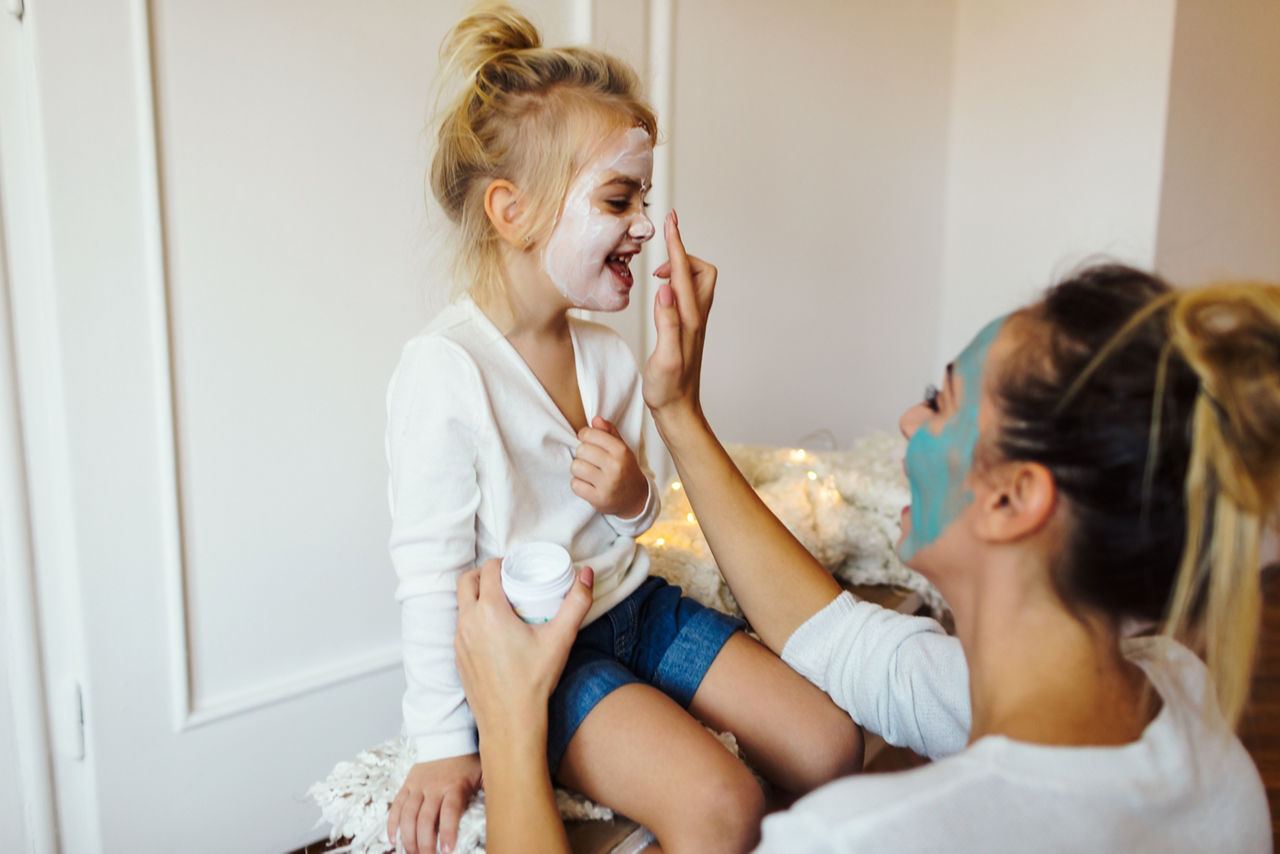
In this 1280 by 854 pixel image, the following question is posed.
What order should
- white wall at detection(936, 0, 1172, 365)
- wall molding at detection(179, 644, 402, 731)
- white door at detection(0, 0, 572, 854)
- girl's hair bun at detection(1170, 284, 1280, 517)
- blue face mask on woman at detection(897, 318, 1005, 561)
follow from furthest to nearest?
1. white wall at detection(936, 0, 1172, 365)
2. wall molding at detection(179, 644, 402, 731)
3. white door at detection(0, 0, 572, 854)
4. blue face mask on woman at detection(897, 318, 1005, 561)
5. girl's hair bun at detection(1170, 284, 1280, 517)

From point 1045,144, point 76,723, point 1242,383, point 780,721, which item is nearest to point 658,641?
point 780,721

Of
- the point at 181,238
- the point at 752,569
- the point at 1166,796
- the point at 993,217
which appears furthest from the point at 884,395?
the point at 1166,796

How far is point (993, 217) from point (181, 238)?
2.20 meters

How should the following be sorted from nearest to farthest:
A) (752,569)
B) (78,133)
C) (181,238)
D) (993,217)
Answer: (752,569)
(78,133)
(181,238)
(993,217)

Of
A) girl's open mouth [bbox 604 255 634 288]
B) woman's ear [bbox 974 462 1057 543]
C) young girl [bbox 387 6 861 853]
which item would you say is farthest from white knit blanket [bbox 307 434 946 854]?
woman's ear [bbox 974 462 1057 543]

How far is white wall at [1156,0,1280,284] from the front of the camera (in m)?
2.33

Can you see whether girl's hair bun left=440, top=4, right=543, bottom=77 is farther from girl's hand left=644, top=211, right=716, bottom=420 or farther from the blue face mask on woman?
the blue face mask on woman

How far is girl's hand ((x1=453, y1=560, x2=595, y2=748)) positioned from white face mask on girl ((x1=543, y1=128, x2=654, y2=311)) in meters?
0.38

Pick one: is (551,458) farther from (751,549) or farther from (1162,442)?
(1162,442)

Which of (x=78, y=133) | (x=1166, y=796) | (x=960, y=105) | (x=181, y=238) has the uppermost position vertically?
(x=960, y=105)

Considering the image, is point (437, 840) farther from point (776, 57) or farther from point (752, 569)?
point (776, 57)

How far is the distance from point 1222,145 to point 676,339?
2.34 metres

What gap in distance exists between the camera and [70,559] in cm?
121

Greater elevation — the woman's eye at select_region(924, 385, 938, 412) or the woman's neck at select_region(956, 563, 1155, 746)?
the woman's eye at select_region(924, 385, 938, 412)
